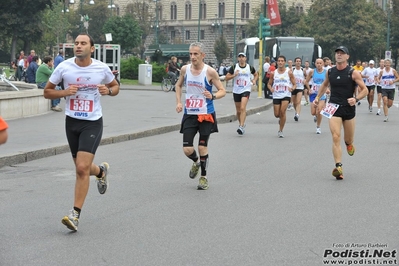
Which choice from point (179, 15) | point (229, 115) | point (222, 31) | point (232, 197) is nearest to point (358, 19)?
point (222, 31)

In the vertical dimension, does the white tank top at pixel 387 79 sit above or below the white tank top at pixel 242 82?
below

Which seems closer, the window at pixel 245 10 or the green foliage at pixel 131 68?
the green foliage at pixel 131 68

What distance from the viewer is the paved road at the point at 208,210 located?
6.95 m

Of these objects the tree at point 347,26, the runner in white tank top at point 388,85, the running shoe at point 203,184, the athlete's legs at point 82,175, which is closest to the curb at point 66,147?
the running shoe at point 203,184

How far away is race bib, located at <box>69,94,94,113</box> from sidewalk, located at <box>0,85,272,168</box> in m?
5.11

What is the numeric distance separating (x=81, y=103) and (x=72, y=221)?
1.20 metres

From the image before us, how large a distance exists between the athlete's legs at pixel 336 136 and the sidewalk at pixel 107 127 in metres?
4.87

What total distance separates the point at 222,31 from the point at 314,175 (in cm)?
11334

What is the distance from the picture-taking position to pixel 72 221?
7.80 metres

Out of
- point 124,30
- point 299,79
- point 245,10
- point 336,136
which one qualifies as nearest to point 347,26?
point 124,30

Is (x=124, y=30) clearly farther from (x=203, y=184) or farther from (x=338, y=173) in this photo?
(x=203, y=184)

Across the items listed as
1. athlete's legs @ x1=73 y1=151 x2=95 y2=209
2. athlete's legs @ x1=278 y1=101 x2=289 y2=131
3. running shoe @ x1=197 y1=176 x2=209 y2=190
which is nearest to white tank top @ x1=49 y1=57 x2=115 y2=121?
athlete's legs @ x1=73 y1=151 x2=95 y2=209

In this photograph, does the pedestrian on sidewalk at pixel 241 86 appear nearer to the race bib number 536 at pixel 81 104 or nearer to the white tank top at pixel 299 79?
the white tank top at pixel 299 79

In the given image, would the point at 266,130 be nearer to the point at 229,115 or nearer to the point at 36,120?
the point at 229,115
